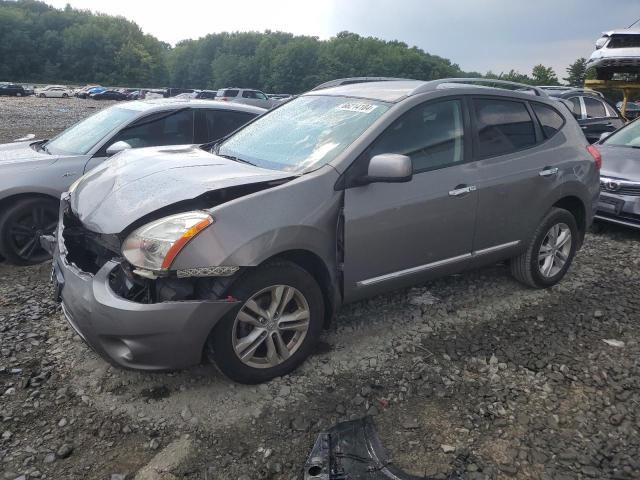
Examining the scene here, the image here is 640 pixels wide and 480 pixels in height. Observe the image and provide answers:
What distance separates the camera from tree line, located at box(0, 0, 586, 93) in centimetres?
9500

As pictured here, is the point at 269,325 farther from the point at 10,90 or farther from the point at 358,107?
the point at 10,90

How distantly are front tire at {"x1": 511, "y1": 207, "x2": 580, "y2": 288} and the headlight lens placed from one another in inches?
116

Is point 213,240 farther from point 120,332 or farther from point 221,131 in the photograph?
point 221,131

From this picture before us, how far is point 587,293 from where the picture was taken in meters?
4.63

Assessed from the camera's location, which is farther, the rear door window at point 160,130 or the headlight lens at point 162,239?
the rear door window at point 160,130

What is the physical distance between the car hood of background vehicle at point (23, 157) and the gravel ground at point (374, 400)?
1305 millimetres

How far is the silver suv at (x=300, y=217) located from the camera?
273 centimetres

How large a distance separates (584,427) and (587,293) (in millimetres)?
2087

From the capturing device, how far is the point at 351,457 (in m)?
2.46

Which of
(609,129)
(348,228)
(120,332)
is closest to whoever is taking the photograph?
(120,332)

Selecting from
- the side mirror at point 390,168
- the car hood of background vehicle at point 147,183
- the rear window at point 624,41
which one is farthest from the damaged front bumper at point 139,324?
the rear window at point 624,41

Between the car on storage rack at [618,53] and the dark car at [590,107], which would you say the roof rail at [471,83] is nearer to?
the dark car at [590,107]

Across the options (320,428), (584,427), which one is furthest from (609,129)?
(320,428)

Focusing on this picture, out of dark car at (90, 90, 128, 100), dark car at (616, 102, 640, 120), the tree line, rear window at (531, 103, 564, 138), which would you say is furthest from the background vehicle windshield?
the tree line
